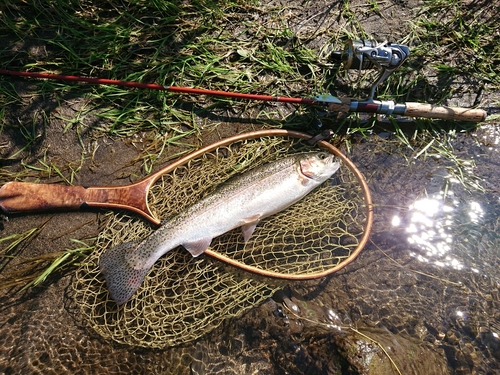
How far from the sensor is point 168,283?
338cm

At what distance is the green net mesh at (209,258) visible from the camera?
326 cm

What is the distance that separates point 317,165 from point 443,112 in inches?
54.6

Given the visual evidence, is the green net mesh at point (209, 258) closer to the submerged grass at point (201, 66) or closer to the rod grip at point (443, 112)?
the submerged grass at point (201, 66)

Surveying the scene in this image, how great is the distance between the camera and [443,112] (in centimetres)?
357

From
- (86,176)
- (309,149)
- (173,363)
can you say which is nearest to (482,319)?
(309,149)

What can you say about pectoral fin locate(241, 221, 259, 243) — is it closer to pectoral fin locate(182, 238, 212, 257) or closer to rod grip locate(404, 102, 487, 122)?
pectoral fin locate(182, 238, 212, 257)

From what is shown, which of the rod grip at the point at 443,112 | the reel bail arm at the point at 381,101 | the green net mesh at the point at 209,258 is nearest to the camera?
the reel bail arm at the point at 381,101

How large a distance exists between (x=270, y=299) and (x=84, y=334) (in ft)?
5.34

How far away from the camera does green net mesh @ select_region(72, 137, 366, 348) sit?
3258 mm

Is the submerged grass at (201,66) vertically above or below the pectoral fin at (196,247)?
above

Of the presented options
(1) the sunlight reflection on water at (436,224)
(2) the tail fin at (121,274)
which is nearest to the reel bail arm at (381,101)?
(1) the sunlight reflection on water at (436,224)

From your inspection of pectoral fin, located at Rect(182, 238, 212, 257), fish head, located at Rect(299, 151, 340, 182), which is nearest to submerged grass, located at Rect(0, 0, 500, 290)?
fish head, located at Rect(299, 151, 340, 182)

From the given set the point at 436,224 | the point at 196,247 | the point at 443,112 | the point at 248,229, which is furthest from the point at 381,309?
the point at 443,112

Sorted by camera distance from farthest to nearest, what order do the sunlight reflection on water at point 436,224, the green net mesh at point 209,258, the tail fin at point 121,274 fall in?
the sunlight reflection on water at point 436,224 < the green net mesh at point 209,258 < the tail fin at point 121,274
